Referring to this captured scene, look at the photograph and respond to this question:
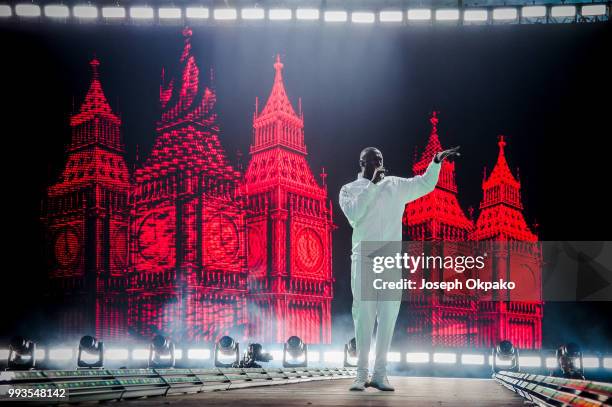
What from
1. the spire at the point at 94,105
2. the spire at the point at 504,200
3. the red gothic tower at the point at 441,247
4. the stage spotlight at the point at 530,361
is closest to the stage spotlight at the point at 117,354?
the spire at the point at 94,105

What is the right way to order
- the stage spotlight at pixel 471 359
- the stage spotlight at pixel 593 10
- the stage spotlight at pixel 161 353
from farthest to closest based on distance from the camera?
the stage spotlight at pixel 471 359 < the stage spotlight at pixel 593 10 < the stage spotlight at pixel 161 353

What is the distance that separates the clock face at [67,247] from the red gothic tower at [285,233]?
4.24 metres

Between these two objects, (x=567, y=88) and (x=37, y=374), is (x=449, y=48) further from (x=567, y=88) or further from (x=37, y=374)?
(x=37, y=374)

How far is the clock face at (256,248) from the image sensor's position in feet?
63.2

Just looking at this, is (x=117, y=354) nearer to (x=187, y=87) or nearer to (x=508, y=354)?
(x=187, y=87)

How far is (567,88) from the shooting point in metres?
15.5

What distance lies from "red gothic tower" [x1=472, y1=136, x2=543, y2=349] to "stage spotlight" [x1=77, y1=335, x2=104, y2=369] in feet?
25.6

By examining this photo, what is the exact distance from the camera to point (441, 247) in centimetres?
1759

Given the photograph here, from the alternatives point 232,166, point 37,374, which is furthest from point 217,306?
point 37,374

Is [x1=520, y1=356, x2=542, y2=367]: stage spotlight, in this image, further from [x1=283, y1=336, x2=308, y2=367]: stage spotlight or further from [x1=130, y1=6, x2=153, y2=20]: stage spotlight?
[x1=130, y1=6, x2=153, y2=20]: stage spotlight

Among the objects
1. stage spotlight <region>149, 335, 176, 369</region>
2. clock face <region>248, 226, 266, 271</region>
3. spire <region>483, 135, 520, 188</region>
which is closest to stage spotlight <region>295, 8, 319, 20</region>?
spire <region>483, 135, 520, 188</region>

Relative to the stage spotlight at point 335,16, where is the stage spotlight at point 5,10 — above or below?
above

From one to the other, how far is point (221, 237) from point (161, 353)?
10298 millimetres

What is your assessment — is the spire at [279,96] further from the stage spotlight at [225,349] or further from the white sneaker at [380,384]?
the white sneaker at [380,384]
